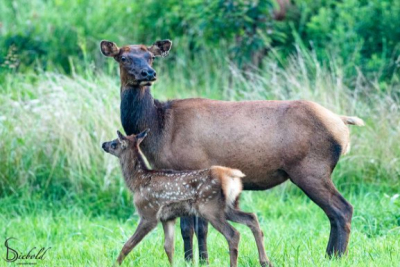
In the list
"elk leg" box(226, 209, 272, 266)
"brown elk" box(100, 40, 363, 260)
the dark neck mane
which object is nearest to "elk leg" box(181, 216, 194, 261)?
"brown elk" box(100, 40, 363, 260)

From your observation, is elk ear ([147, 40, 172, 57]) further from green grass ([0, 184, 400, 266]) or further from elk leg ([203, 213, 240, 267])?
elk leg ([203, 213, 240, 267])

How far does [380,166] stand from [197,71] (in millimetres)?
4885

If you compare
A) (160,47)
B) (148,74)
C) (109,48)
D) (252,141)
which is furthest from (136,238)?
(160,47)

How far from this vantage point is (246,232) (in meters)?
8.09

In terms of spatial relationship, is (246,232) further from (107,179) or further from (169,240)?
(107,179)

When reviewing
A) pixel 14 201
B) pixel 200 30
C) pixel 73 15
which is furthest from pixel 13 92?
pixel 73 15

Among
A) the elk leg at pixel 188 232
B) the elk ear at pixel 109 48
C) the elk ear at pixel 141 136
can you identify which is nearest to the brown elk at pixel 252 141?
the elk leg at pixel 188 232

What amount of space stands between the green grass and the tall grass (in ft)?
0.98

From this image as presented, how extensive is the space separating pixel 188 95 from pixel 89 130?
7.83ft

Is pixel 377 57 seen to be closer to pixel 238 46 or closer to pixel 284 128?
pixel 238 46

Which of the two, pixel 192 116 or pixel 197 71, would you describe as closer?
pixel 192 116

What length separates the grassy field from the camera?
7435mm

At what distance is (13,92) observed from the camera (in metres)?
11.3

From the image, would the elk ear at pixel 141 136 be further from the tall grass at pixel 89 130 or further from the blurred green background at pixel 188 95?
the tall grass at pixel 89 130
